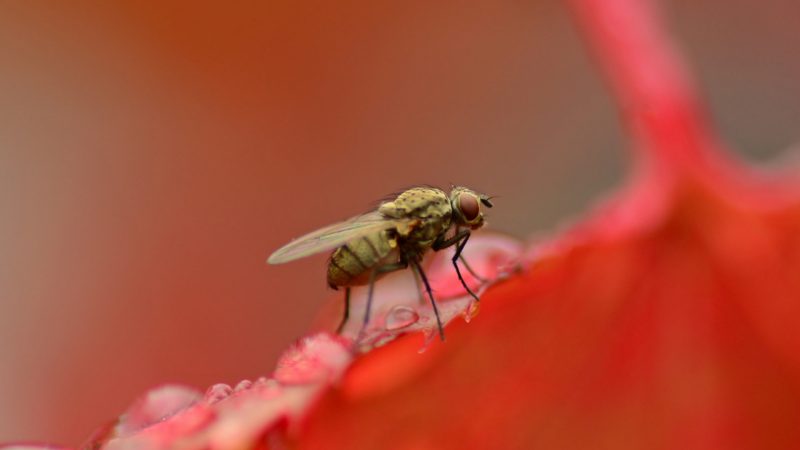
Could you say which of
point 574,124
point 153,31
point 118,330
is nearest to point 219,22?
point 153,31

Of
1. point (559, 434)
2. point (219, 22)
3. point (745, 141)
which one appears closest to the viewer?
point (559, 434)

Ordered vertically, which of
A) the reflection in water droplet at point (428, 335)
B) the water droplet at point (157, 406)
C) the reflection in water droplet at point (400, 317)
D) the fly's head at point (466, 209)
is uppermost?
the fly's head at point (466, 209)

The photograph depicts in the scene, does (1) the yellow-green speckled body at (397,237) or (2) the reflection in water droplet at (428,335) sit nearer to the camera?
(2) the reflection in water droplet at (428,335)

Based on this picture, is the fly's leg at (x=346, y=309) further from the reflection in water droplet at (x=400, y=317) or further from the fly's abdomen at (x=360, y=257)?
the reflection in water droplet at (x=400, y=317)

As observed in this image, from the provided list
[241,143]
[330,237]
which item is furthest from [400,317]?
[241,143]

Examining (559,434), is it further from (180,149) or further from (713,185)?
(180,149)

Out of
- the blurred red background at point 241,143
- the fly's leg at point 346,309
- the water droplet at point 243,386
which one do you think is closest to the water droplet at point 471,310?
the water droplet at point 243,386

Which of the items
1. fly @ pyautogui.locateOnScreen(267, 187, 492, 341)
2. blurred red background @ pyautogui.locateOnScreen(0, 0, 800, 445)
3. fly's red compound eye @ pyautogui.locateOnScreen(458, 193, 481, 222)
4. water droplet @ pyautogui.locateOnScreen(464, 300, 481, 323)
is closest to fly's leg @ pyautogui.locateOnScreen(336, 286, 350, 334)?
fly @ pyautogui.locateOnScreen(267, 187, 492, 341)
